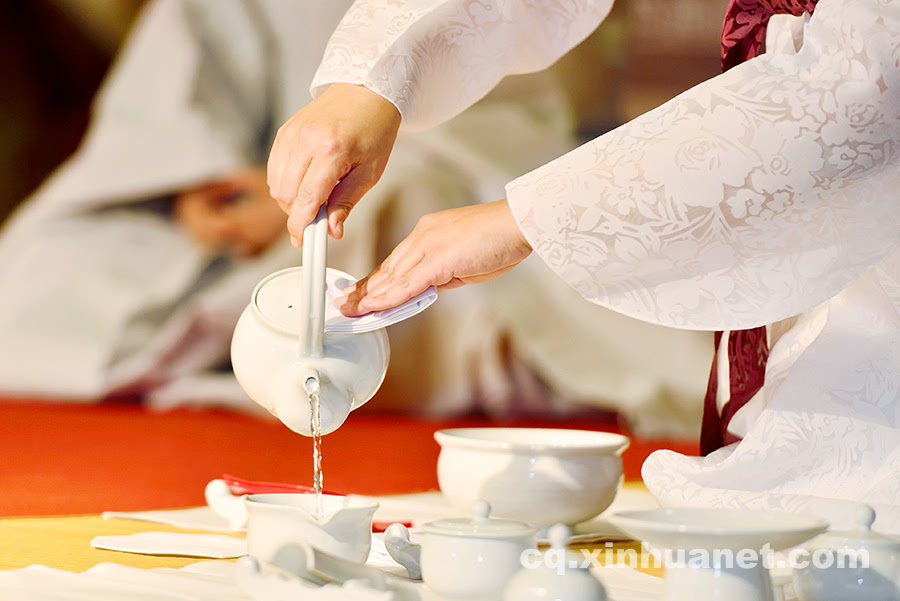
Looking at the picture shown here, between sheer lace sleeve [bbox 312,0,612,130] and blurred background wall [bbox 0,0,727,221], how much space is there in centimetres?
265

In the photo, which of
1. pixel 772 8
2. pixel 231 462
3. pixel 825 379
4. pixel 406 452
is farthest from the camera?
pixel 406 452

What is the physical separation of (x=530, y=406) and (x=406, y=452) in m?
1.27

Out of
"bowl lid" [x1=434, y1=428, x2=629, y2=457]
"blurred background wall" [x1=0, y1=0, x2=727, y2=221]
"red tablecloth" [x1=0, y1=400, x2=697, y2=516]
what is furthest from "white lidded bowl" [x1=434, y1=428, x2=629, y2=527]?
"blurred background wall" [x1=0, y1=0, x2=727, y2=221]

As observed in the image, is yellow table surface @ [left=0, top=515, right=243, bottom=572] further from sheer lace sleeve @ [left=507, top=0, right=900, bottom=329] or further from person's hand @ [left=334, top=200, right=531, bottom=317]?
sheer lace sleeve @ [left=507, top=0, right=900, bottom=329]

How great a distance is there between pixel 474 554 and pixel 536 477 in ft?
1.12

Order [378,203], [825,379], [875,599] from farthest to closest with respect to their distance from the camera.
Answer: [378,203] < [825,379] < [875,599]

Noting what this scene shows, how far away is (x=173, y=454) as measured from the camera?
224 cm

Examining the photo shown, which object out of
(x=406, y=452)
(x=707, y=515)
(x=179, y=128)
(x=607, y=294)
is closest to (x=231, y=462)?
(x=406, y=452)

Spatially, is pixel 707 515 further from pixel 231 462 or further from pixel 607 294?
pixel 231 462

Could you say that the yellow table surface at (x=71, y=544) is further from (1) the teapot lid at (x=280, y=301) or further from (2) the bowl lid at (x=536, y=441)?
(1) the teapot lid at (x=280, y=301)

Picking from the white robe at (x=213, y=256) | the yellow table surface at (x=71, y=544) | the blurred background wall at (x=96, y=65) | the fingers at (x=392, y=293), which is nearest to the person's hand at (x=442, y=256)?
the fingers at (x=392, y=293)

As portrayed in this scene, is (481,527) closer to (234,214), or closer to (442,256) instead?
(442,256)

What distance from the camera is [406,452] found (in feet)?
8.32

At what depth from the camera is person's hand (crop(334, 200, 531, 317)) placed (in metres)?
1.02
